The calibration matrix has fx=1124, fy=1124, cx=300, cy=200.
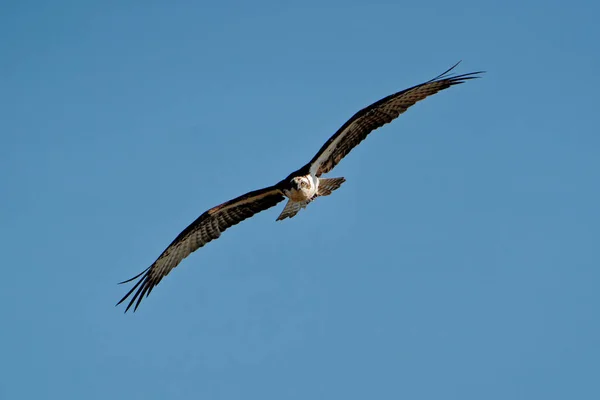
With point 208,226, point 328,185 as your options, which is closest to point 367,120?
point 328,185

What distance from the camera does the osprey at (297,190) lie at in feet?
57.4

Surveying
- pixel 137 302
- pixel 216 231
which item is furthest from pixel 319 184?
pixel 137 302

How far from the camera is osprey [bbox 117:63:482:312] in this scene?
57.4 ft

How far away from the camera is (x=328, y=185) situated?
17844 mm

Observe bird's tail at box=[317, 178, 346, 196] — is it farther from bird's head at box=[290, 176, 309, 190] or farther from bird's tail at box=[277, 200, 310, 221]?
bird's head at box=[290, 176, 309, 190]

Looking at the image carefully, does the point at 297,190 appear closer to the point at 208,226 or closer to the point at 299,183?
the point at 299,183

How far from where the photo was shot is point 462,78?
17.3m

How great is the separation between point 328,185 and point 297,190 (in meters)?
0.59

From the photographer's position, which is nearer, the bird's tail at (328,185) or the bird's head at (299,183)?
the bird's head at (299,183)

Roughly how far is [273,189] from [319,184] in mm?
840

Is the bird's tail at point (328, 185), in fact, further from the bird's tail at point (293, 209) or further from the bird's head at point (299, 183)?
the bird's head at point (299, 183)

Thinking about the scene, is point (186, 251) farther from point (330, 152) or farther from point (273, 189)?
point (330, 152)

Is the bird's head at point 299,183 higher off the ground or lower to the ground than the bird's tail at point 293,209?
higher

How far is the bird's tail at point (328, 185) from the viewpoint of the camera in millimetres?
17812
